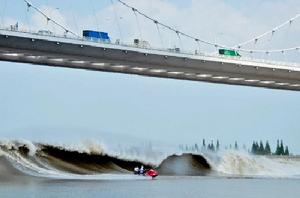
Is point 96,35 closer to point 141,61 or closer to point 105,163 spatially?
point 141,61

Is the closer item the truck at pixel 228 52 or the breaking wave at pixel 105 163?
the breaking wave at pixel 105 163

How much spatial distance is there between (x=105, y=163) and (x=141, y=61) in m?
7.46

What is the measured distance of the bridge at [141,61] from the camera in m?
45.3

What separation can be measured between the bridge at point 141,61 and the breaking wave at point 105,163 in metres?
5.93

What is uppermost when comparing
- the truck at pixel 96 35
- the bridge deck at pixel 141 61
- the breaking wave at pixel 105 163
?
the truck at pixel 96 35

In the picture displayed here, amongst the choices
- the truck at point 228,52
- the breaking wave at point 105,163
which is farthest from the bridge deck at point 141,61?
the breaking wave at point 105,163

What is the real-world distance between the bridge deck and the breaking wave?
596cm

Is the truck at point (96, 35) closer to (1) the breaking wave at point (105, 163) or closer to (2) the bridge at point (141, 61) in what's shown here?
(2) the bridge at point (141, 61)

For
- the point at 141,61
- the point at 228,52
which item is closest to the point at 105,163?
the point at 141,61

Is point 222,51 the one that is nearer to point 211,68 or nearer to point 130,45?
point 211,68

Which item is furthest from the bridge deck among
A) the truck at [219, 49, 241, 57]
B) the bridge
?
the truck at [219, 49, 241, 57]

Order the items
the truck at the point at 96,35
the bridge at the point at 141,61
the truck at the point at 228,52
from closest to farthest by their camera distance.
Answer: the bridge at the point at 141,61 → the truck at the point at 96,35 → the truck at the point at 228,52

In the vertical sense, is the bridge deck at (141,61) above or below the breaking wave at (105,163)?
above

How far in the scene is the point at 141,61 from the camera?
51.4 m
